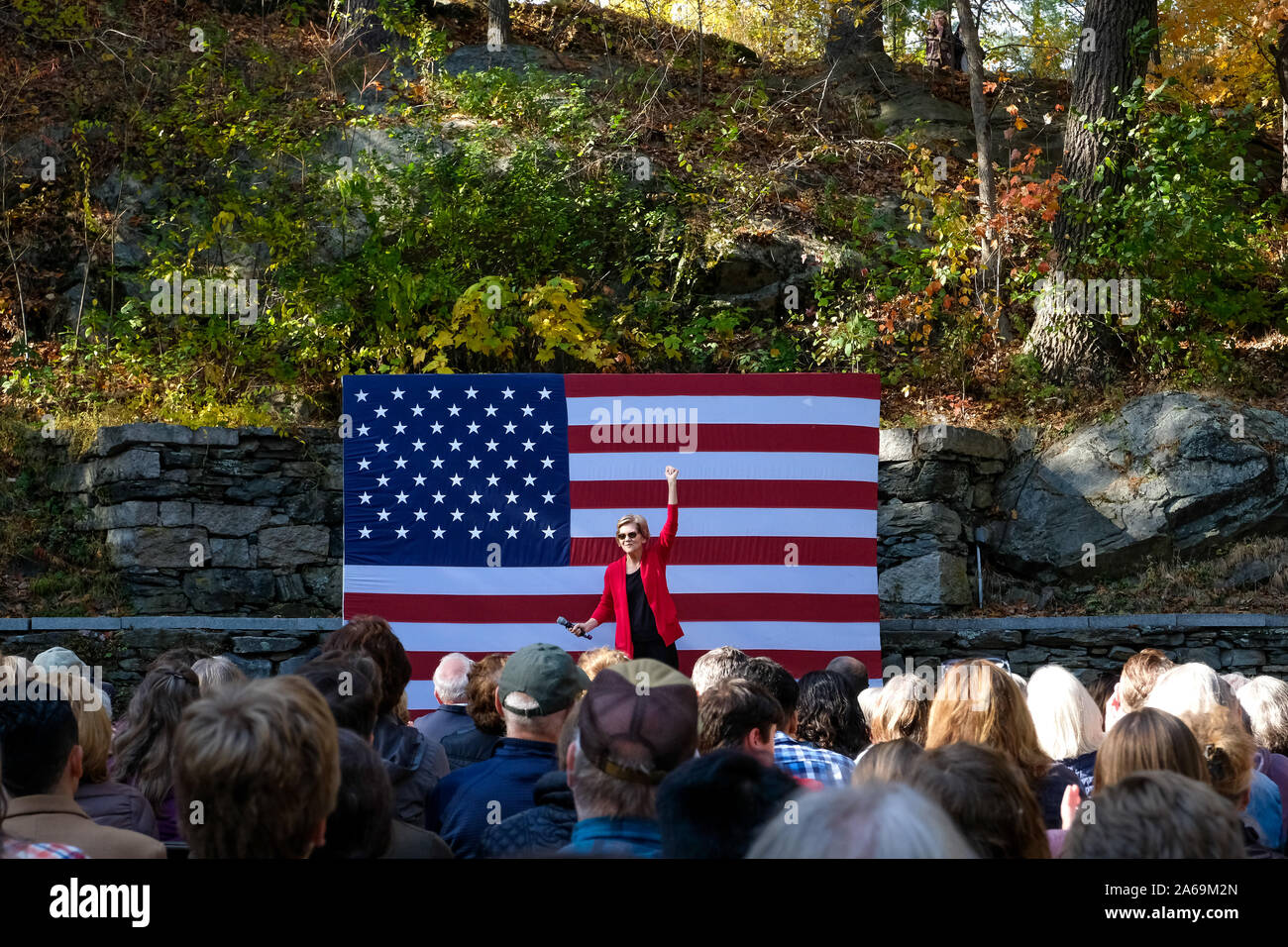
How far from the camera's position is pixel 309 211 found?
1053 cm

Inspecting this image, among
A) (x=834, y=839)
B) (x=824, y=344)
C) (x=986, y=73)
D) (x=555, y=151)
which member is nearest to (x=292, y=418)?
(x=555, y=151)

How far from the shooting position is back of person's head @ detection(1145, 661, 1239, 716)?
10.7 ft

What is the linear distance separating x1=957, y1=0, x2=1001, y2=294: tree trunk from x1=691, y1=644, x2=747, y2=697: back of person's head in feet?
24.4

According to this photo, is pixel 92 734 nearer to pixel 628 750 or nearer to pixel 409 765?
pixel 409 765

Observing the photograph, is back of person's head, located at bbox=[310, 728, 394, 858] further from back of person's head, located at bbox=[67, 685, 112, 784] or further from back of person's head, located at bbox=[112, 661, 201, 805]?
back of person's head, located at bbox=[112, 661, 201, 805]

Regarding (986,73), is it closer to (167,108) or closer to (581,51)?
(581,51)

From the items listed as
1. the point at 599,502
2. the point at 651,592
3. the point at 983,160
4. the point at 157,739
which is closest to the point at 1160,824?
the point at 157,739

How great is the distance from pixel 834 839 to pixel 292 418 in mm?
8413

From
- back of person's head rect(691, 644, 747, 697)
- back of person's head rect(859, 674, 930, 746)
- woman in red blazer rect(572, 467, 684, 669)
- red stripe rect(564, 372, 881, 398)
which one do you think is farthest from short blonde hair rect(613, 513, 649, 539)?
back of person's head rect(859, 674, 930, 746)

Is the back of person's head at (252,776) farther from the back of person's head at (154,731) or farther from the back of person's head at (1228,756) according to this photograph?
the back of person's head at (1228,756)

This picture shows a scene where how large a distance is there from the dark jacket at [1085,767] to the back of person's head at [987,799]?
3.67 ft

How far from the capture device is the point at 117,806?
3133 millimetres

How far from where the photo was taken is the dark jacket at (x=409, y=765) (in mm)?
3488

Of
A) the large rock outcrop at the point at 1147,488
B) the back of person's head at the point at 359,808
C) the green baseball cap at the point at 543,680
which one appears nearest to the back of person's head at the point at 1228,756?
the green baseball cap at the point at 543,680
